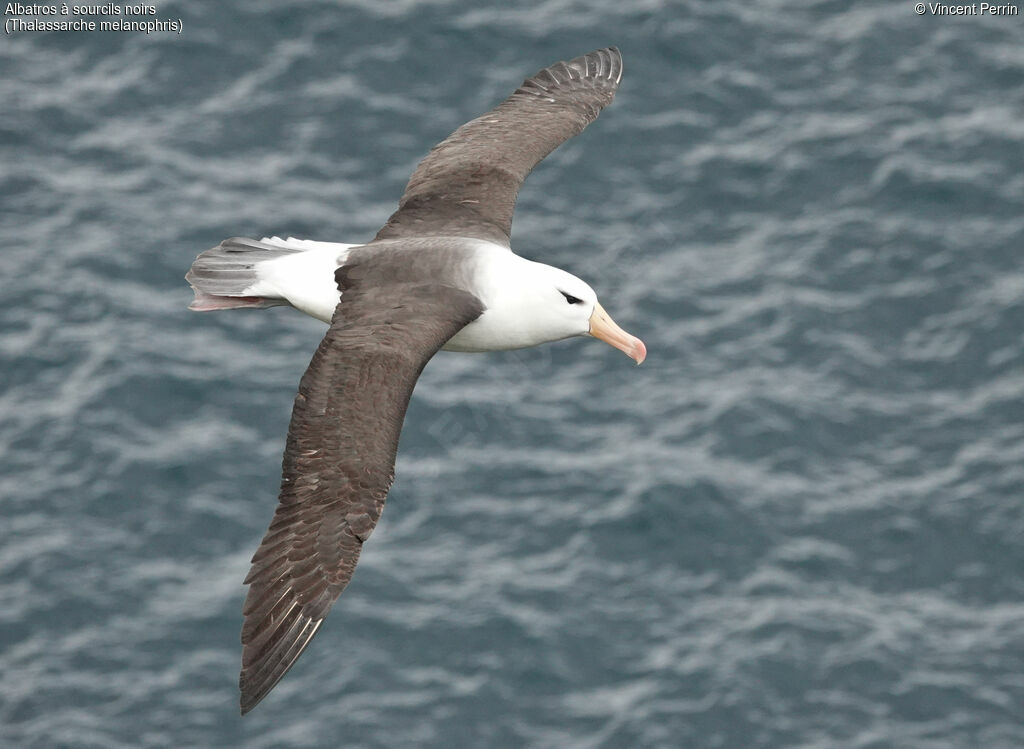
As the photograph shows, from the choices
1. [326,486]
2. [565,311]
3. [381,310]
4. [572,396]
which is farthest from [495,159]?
[572,396]

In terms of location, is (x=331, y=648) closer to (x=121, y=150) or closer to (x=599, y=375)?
(x=599, y=375)

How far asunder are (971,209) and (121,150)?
12.7 metres

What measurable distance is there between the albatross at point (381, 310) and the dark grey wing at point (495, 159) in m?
0.02

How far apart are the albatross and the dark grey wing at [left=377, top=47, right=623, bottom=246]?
19mm

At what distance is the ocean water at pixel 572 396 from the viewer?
857 inches

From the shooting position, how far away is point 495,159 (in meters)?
16.2

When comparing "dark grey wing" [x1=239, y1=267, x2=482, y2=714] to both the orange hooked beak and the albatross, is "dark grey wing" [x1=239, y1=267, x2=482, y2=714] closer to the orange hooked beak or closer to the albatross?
the albatross

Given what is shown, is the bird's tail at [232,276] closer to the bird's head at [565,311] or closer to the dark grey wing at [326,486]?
the dark grey wing at [326,486]

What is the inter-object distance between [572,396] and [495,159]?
8778 millimetres

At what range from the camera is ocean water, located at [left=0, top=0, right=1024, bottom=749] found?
857 inches

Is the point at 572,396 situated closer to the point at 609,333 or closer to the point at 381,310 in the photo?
the point at 609,333

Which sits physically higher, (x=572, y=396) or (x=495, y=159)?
(x=572, y=396)

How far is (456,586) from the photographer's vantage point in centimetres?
2270

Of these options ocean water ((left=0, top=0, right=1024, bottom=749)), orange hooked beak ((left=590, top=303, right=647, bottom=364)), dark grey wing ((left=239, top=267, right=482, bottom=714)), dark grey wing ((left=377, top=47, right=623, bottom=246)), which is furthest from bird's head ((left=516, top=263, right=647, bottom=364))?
ocean water ((left=0, top=0, right=1024, bottom=749))
